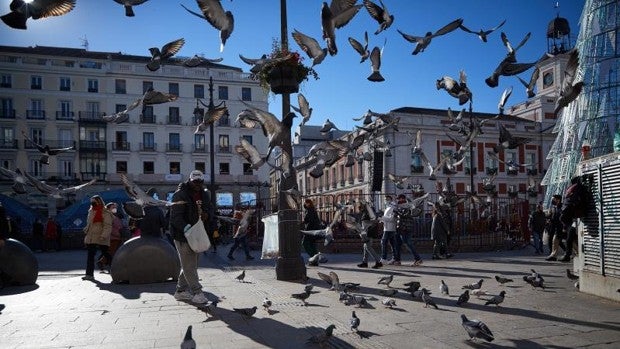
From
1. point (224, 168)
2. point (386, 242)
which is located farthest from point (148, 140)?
point (386, 242)

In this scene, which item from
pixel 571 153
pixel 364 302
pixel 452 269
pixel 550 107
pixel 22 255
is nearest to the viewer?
pixel 364 302

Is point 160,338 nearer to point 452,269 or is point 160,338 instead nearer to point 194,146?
point 452,269

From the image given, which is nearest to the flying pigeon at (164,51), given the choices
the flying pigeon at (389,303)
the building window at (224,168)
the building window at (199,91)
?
the flying pigeon at (389,303)

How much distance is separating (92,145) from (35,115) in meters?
7.28

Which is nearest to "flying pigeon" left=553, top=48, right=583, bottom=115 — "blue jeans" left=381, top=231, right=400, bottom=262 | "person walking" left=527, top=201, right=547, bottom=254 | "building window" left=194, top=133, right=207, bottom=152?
"blue jeans" left=381, top=231, right=400, bottom=262

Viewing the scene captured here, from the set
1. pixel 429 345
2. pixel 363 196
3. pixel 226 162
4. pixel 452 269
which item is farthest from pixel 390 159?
pixel 429 345

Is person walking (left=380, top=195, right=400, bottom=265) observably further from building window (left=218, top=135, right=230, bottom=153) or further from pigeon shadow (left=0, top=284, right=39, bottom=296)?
building window (left=218, top=135, right=230, bottom=153)

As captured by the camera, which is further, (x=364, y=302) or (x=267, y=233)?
(x=267, y=233)

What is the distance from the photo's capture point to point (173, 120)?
2267 inches

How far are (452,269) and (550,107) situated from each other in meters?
46.4

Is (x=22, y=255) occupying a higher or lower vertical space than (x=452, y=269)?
higher

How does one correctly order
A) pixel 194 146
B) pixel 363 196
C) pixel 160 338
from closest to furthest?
pixel 160 338 < pixel 363 196 < pixel 194 146

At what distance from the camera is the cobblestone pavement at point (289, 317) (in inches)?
189

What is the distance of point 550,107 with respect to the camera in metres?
50.4
